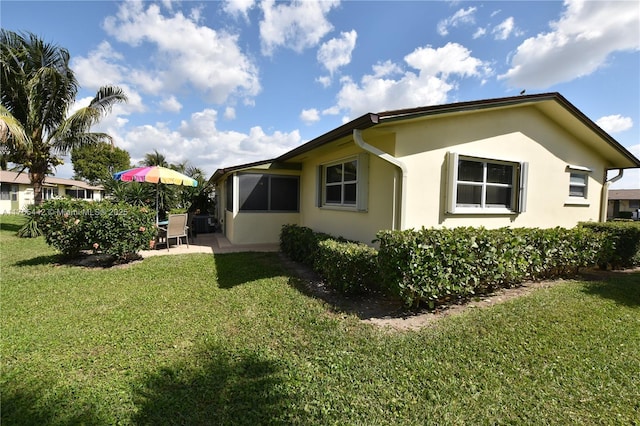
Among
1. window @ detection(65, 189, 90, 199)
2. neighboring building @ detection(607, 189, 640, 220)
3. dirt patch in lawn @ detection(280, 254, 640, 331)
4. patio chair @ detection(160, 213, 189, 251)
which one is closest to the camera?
dirt patch in lawn @ detection(280, 254, 640, 331)

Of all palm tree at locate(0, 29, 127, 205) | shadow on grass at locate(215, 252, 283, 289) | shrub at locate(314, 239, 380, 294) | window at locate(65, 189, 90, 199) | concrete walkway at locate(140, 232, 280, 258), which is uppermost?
palm tree at locate(0, 29, 127, 205)

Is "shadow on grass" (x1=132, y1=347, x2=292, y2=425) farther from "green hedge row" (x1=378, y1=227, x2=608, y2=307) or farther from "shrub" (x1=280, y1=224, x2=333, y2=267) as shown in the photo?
"shrub" (x1=280, y1=224, x2=333, y2=267)

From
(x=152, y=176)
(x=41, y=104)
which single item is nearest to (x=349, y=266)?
(x=152, y=176)

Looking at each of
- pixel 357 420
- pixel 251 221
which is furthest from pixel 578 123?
pixel 251 221

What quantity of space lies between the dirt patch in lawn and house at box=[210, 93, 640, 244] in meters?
1.48

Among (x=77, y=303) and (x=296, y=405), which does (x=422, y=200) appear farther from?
(x=77, y=303)

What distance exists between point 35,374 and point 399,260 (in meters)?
4.34

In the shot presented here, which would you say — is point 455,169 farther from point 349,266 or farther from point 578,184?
point 578,184

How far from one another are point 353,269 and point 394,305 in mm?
900

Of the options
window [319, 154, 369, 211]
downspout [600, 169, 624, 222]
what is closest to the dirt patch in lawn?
window [319, 154, 369, 211]

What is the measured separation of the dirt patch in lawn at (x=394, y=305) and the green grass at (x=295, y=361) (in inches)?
9.3

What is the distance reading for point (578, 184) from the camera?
8680 mm

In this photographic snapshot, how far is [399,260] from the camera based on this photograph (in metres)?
4.13

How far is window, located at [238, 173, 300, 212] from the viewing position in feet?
32.6
